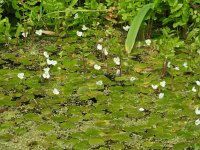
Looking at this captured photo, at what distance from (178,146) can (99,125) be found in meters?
0.51

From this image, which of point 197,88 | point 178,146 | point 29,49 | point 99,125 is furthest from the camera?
point 29,49

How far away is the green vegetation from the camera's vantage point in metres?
3.11

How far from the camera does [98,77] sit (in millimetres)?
3781

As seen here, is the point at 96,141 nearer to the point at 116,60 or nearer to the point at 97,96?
the point at 97,96

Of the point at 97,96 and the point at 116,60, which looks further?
the point at 116,60

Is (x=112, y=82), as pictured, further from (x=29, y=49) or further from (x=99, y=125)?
(x=29, y=49)

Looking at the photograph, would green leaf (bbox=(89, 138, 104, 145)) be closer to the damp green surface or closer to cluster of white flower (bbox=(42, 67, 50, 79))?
the damp green surface

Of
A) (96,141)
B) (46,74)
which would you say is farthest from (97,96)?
(96,141)

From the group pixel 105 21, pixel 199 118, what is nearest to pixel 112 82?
pixel 199 118

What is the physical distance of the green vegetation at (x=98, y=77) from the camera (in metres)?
3.11

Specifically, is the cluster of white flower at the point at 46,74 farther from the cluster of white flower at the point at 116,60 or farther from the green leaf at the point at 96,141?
the green leaf at the point at 96,141

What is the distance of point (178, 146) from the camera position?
9.75 ft

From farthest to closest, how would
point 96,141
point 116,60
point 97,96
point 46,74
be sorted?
1. point 116,60
2. point 46,74
3. point 97,96
4. point 96,141

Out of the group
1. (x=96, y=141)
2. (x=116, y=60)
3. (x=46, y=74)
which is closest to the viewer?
(x=96, y=141)
